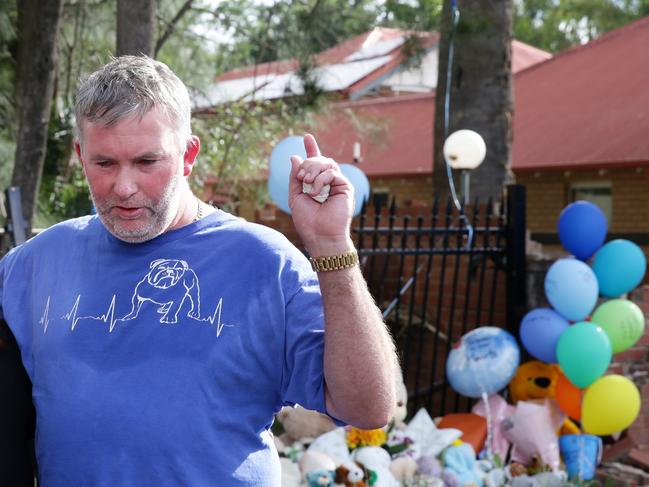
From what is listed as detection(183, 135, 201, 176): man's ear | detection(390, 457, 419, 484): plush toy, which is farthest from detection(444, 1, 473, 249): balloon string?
detection(183, 135, 201, 176): man's ear

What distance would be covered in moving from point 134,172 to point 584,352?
3.76 meters

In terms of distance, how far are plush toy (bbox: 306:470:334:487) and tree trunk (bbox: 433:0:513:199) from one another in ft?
11.7

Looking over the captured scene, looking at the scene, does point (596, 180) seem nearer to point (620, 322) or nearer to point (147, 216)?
point (620, 322)

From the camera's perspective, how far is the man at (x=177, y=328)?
172cm

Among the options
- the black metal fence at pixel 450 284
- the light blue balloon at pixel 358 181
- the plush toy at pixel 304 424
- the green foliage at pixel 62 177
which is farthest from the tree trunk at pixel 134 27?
the green foliage at pixel 62 177

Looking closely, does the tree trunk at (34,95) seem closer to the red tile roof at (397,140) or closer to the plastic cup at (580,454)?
the plastic cup at (580,454)

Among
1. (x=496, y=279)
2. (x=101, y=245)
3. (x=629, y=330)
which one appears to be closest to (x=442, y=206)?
(x=496, y=279)

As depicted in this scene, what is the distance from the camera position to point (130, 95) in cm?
178

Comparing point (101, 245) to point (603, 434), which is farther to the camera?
point (603, 434)

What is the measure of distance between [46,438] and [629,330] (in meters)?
4.12

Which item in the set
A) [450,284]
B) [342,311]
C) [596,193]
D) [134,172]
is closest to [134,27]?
[450,284]

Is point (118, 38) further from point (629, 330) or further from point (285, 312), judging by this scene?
point (285, 312)

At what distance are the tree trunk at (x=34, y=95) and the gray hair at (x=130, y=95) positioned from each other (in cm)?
504

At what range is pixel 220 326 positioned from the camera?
1792 millimetres
